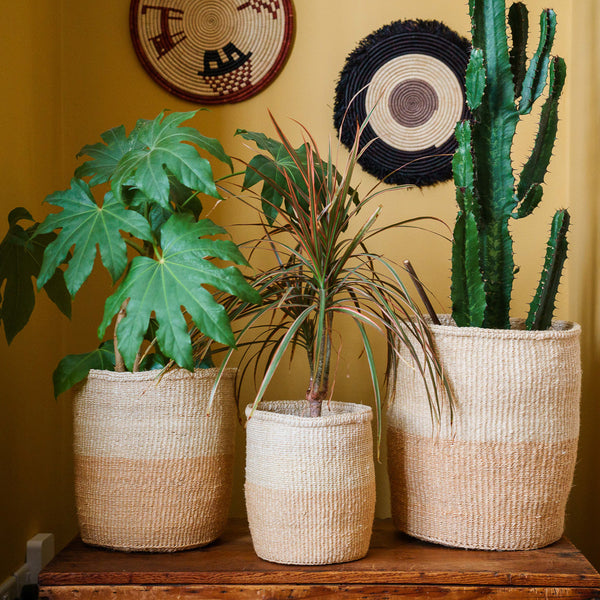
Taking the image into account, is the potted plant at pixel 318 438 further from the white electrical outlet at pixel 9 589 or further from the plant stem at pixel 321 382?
the white electrical outlet at pixel 9 589

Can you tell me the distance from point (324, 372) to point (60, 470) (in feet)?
3.08

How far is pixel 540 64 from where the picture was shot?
4.68ft

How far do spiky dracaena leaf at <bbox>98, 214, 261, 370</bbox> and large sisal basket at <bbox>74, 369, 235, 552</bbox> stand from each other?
17 centimetres

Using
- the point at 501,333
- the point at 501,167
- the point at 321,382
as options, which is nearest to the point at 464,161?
the point at 501,167

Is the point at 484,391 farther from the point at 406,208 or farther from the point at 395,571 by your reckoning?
the point at 406,208

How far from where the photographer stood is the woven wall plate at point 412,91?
186cm

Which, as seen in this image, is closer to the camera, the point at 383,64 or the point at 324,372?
the point at 324,372

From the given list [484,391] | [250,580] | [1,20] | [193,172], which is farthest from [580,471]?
[1,20]

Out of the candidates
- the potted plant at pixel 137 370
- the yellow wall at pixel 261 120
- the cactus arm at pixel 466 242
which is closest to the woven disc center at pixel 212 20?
the yellow wall at pixel 261 120

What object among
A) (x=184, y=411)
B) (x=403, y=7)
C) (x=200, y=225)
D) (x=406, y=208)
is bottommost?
(x=184, y=411)

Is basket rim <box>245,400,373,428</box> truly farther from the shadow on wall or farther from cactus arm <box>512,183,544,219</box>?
the shadow on wall

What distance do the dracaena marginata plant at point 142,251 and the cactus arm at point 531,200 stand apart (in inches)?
25.6

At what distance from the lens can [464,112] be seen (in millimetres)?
1860

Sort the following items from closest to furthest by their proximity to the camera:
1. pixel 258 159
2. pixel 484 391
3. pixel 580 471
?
pixel 484 391 → pixel 258 159 → pixel 580 471
